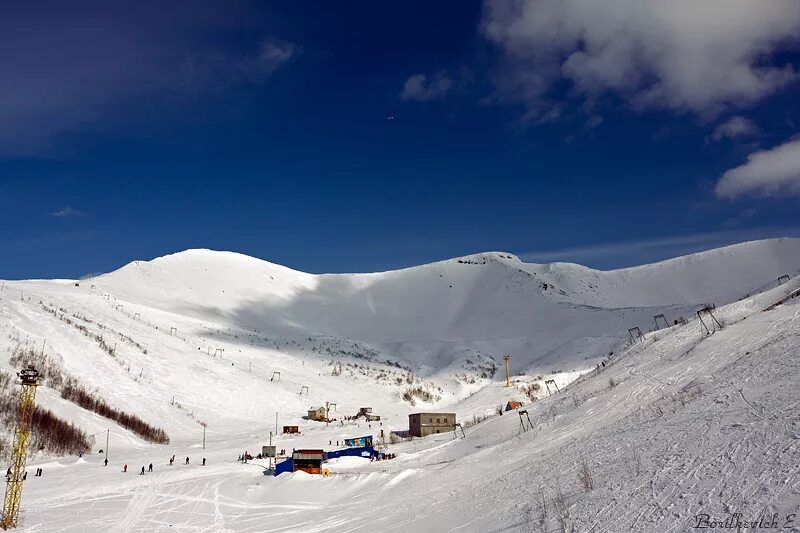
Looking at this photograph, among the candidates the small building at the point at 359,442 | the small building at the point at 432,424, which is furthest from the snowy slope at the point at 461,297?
the small building at the point at 359,442

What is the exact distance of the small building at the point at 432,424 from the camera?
39.8m

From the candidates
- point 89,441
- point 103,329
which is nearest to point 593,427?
point 89,441

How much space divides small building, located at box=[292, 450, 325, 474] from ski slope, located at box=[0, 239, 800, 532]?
4.79 feet

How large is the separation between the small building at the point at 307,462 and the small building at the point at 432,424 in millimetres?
15647

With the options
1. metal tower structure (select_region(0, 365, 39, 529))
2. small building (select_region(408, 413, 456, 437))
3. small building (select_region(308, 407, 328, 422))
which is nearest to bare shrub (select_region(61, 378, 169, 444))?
small building (select_region(308, 407, 328, 422))

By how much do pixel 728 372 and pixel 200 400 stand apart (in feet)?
152

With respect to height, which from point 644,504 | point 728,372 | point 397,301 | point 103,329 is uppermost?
point 397,301

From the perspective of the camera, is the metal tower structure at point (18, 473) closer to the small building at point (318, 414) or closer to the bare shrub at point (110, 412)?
the bare shrub at point (110, 412)

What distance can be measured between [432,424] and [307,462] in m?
16.6

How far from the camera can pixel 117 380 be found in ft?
153

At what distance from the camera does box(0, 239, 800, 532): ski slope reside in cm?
976

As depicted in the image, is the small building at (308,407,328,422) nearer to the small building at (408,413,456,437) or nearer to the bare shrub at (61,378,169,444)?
the bare shrub at (61,378,169,444)

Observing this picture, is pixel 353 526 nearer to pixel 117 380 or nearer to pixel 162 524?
pixel 162 524

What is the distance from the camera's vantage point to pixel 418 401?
65.9 metres
